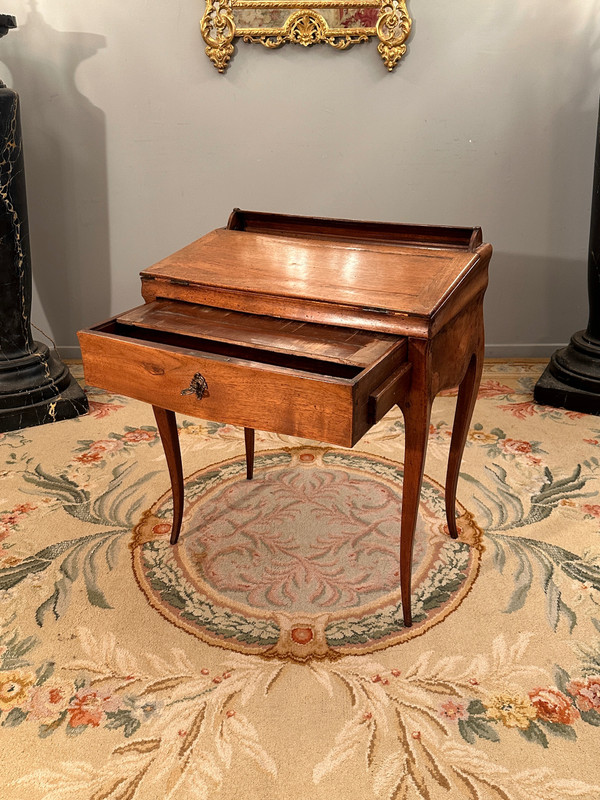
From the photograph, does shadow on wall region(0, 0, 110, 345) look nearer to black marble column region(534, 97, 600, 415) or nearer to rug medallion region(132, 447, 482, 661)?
rug medallion region(132, 447, 482, 661)

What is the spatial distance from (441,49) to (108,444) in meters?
2.16

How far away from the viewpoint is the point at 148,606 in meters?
2.03

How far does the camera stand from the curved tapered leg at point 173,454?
2160 mm

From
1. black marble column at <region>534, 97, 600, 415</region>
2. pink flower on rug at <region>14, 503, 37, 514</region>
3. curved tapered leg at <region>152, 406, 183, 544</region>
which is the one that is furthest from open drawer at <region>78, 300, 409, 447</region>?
black marble column at <region>534, 97, 600, 415</region>

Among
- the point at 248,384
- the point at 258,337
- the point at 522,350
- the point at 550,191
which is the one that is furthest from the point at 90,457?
the point at 550,191

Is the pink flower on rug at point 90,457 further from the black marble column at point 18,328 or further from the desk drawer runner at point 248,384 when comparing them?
the desk drawer runner at point 248,384

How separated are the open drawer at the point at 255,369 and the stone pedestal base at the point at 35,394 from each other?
Answer: 1.37 meters

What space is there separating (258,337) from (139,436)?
1.41 m

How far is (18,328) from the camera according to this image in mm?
3074

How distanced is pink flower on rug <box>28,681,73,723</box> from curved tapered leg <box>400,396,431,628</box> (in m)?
0.84

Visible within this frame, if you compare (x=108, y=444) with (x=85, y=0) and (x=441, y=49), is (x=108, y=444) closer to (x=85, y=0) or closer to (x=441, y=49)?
Answer: (x=85, y=0)

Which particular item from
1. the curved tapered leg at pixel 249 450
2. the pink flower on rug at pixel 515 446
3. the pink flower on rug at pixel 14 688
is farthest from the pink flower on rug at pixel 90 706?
the pink flower on rug at pixel 515 446

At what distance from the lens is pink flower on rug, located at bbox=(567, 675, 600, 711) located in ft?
5.54

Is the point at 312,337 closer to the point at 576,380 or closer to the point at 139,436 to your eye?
the point at 139,436
